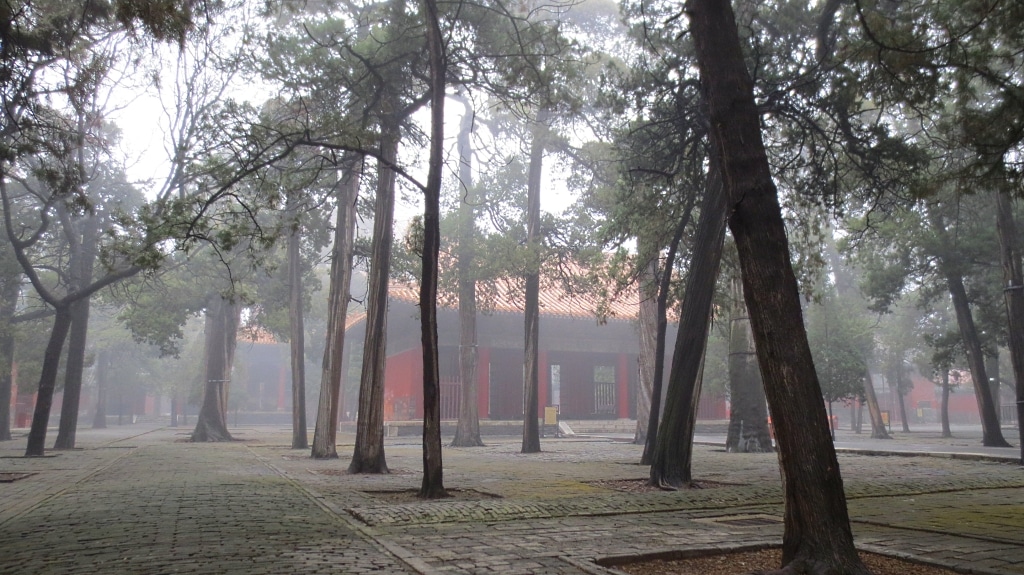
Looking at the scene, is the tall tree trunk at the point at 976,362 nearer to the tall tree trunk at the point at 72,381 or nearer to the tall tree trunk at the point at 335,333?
the tall tree trunk at the point at 335,333

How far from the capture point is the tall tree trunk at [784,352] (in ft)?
14.6

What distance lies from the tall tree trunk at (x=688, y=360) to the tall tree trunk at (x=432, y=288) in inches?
114

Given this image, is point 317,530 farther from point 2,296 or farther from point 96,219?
point 2,296

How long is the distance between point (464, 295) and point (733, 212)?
60.5 ft

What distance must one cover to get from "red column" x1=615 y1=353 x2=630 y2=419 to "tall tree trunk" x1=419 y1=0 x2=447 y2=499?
23652mm

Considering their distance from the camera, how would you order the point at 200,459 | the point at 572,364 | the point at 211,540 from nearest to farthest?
the point at 211,540
the point at 200,459
the point at 572,364

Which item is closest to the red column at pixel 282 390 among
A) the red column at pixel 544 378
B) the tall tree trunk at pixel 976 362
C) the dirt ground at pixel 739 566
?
the red column at pixel 544 378

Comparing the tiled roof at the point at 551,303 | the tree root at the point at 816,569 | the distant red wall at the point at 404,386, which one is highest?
the tiled roof at the point at 551,303

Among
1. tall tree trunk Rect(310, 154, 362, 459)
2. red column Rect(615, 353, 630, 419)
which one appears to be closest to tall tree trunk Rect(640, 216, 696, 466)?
tall tree trunk Rect(310, 154, 362, 459)

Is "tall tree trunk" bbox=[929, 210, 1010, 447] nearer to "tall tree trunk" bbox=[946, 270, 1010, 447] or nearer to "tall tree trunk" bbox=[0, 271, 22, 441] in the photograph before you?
"tall tree trunk" bbox=[946, 270, 1010, 447]

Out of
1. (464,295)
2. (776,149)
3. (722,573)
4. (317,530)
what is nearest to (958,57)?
(776,149)

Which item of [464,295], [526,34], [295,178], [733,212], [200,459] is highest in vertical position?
[526,34]

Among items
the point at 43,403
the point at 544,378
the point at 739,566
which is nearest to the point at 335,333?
the point at 43,403

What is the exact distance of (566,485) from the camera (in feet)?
34.1
